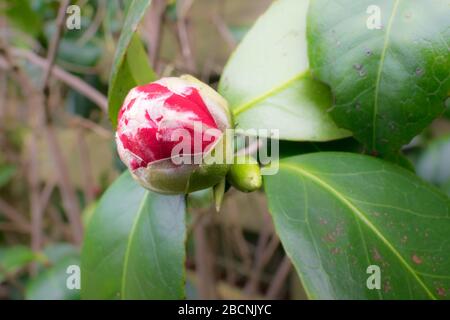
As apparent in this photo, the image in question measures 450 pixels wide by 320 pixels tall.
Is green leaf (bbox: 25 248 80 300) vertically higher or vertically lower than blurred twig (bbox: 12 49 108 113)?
lower

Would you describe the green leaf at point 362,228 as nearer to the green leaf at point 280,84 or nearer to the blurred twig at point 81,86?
the green leaf at point 280,84

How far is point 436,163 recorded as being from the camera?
119 cm

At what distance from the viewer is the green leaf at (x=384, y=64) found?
45 cm

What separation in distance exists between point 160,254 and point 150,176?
135mm

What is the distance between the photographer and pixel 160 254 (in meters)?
0.54

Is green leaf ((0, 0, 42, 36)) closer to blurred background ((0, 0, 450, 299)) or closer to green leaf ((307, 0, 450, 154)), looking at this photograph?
blurred background ((0, 0, 450, 299))

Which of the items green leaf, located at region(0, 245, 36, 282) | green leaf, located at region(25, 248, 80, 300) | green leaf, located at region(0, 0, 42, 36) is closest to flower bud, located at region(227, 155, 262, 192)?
green leaf, located at region(25, 248, 80, 300)

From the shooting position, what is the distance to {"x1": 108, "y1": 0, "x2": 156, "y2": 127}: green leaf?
1.52 ft

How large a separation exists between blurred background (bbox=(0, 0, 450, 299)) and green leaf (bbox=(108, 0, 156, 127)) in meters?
0.16

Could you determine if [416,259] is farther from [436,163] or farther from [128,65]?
[436,163]

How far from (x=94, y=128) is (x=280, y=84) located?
2.11 feet
